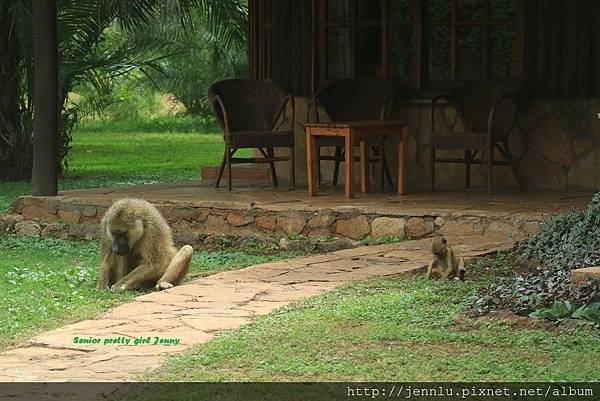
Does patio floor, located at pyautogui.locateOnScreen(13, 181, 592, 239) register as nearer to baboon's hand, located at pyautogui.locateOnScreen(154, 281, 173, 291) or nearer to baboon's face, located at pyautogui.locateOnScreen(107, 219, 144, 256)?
baboon's hand, located at pyautogui.locateOnScreen(154, 281, 173, 291)

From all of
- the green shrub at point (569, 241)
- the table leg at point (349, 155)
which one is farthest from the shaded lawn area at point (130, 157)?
the green shrub at point (569, 241)

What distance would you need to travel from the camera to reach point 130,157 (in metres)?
19.0

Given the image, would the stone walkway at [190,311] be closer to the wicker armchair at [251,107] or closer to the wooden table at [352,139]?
the wooden table at [352,139]

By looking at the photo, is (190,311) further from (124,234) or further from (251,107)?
(251,107)

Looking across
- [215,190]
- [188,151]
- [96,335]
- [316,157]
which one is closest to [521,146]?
[316,157]

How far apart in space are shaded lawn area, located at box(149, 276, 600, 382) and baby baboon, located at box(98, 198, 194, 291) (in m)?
1.20

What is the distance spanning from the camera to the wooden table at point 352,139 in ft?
34.3

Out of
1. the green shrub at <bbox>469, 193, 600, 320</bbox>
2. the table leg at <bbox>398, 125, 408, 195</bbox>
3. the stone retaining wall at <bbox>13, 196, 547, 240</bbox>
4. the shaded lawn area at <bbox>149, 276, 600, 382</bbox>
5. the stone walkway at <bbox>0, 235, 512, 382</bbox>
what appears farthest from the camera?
the table leg at <bbox>398, 125, 408, 195</bbox>

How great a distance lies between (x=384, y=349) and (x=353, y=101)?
20.4 feet

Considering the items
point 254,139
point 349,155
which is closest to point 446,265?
point 349,155

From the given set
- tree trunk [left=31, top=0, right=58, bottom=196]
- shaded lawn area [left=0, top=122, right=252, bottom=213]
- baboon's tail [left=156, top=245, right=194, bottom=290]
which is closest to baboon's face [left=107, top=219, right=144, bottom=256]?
baboon's tail [left=156, top=245, right=194, bottom=290]

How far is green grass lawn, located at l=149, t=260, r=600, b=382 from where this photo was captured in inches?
209

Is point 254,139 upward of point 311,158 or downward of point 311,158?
upward

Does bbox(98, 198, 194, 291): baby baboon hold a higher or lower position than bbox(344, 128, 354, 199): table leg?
lower
